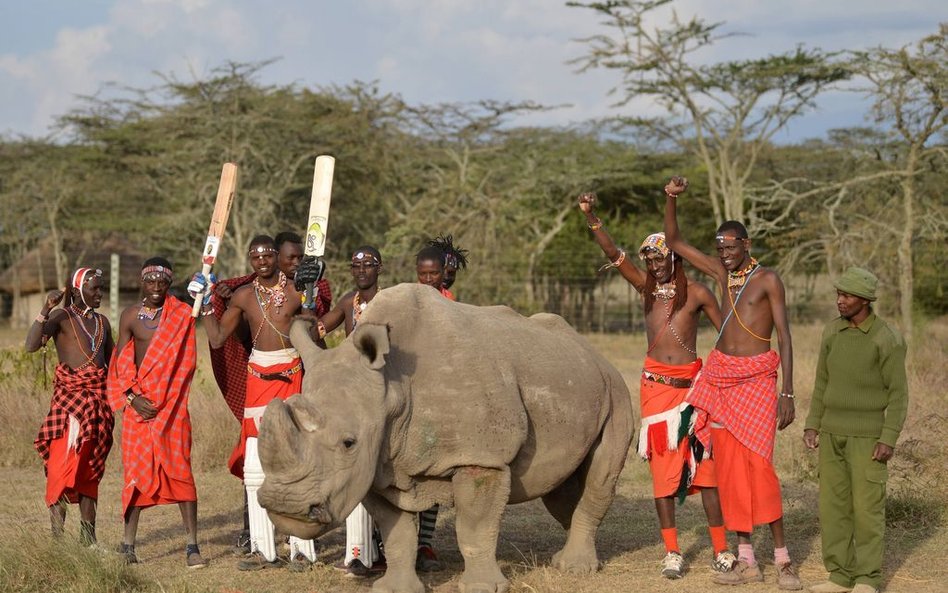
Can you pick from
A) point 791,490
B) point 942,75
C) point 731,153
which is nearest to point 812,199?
point 731,153

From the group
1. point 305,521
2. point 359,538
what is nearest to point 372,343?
point 305,521

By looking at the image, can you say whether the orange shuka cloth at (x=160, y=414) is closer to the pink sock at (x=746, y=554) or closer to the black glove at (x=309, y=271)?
the black glove at (x=309, y=271)

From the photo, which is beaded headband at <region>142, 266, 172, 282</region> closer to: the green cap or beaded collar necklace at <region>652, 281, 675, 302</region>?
beaded collar necklace at <region>652, 281, 675, 302</region>

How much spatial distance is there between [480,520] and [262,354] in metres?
1.91

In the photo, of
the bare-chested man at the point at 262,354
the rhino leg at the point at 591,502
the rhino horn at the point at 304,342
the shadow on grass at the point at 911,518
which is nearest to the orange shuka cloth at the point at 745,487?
the rhino leg at the point at 591,502

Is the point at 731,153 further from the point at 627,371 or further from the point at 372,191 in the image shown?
the point at 627,371

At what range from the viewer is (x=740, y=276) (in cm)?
690

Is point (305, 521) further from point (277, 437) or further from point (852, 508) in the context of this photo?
point (852, 508)

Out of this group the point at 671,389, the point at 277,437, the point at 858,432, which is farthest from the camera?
the point at 671,389

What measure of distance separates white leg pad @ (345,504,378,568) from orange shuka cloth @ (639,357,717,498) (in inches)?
69.4

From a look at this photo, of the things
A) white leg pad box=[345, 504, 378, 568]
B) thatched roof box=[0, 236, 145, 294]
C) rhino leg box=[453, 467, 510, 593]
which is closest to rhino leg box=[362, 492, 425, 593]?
rhino leg box=[453, 467, 510, 593]

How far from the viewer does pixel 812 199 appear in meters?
26.7

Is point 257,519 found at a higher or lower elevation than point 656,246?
lower

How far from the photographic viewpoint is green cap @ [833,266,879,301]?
6.36 m
